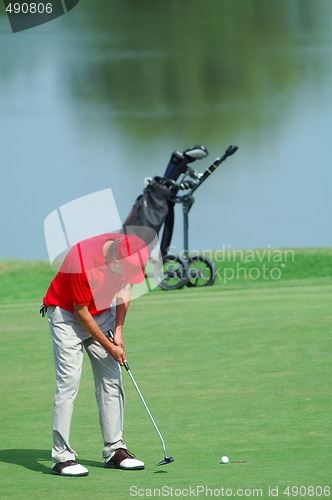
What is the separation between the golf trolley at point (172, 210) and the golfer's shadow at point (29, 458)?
913cm

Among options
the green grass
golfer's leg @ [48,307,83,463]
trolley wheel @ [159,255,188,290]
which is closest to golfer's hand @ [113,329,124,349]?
golfer's leg @ [48,307,83,463]

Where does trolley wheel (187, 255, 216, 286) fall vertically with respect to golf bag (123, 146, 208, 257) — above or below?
below

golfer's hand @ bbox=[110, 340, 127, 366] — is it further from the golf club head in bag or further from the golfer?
the golf club head in bag

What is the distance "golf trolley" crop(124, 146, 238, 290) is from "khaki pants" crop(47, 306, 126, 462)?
371 inches

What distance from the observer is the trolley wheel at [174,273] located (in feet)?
56.3

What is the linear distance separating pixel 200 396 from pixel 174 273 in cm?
754

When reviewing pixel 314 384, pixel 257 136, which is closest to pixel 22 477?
pixel 314 384

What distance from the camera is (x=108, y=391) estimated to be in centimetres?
775

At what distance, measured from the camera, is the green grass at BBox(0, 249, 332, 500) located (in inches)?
281

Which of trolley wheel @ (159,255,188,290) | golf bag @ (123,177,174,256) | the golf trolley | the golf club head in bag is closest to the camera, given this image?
trolley wheel @ (159,255,188,290)

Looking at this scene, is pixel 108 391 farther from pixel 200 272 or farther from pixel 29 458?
pixel 200 272

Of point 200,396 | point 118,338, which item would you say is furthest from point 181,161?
point 118,338

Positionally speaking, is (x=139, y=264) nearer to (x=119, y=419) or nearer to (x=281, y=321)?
(x=119, y=419)

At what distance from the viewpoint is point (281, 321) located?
41.8ft
